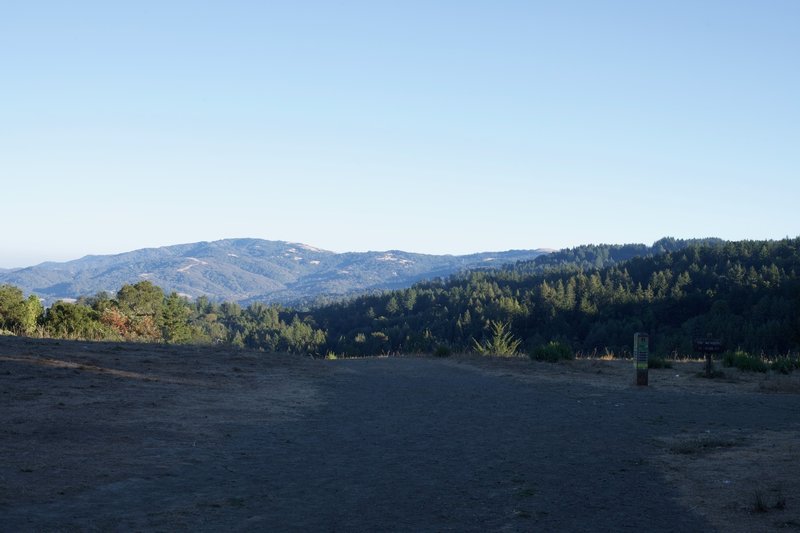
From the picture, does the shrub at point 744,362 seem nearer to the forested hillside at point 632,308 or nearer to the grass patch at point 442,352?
the grass patch at point 442,352

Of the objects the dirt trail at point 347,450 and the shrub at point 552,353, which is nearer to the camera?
the dirt trail at point 347,450

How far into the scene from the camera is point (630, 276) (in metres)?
165

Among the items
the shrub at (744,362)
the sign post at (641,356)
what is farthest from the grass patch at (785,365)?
the sign post at (641,356)

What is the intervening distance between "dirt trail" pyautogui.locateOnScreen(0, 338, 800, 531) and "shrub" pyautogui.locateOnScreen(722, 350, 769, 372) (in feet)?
17.8

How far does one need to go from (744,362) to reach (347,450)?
59.9 feet

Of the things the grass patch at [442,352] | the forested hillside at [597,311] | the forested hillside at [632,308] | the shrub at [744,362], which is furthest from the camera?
the forested hillside at [632,308]

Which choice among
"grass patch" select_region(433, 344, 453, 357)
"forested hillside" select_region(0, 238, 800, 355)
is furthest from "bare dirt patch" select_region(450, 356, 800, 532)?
"forested hillside" select_region(0, 238, 800, 355)

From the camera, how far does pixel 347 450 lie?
33.4 feet

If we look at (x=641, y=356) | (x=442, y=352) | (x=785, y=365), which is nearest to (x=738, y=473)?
(x=641, y=356)

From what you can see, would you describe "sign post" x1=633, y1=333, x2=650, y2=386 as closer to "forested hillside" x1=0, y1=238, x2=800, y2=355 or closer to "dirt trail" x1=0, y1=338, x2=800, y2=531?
"dirt trail" x1=0, y1=338, x2=800, y2=531

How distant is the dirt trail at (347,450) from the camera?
6.85 meters

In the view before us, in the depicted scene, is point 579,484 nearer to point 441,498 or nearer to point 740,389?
point 441,498

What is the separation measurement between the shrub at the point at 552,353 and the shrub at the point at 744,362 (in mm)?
5321

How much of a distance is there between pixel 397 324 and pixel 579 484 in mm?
156313
